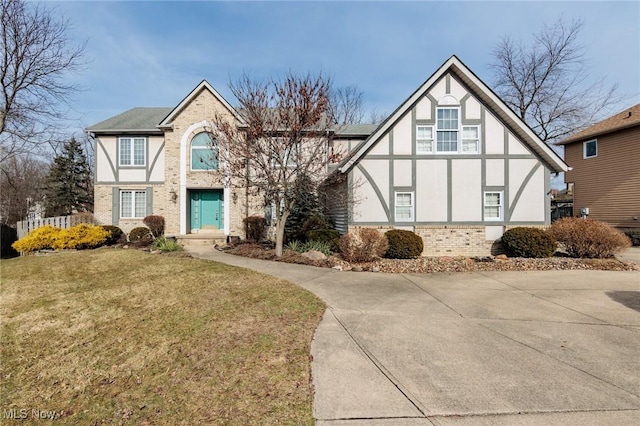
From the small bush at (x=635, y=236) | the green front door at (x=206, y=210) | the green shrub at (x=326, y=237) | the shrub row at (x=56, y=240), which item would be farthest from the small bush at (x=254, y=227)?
the small bush at (x=635, y=236)

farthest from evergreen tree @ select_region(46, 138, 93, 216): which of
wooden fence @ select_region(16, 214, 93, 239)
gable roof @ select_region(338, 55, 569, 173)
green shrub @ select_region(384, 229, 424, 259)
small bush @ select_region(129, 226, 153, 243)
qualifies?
green shrub @ select_region(384, 229, 424, 259)

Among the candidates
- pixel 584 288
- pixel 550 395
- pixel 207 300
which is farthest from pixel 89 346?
pixel 584 288

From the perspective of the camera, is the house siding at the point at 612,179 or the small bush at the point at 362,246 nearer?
the small bush at the point at 362,246

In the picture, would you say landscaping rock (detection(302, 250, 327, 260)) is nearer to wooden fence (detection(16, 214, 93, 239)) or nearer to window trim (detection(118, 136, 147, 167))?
wooden fence (detection(16, 214, 93, 239))

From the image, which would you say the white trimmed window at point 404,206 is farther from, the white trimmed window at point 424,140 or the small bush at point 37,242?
the small bush at point 37,242

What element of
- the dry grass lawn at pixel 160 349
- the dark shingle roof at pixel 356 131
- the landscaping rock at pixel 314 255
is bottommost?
the dry grass lawn at pixel 160 349

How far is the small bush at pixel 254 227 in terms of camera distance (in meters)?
16.5

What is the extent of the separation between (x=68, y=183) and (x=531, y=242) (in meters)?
33.3

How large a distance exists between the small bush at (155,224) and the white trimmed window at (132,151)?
3.69m

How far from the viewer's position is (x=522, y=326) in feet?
17.6

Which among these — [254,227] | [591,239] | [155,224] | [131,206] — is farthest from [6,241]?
[591,239]

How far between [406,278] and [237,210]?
10731 millimetres

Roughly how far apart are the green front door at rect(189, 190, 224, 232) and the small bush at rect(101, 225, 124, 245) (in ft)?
12.0

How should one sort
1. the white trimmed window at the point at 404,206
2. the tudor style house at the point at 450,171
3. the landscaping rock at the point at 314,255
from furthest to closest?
the white trimmed window at the point at 404,206 < the tudor style house at the point at 450,171 < the landscaping rock at the point at 314,255
